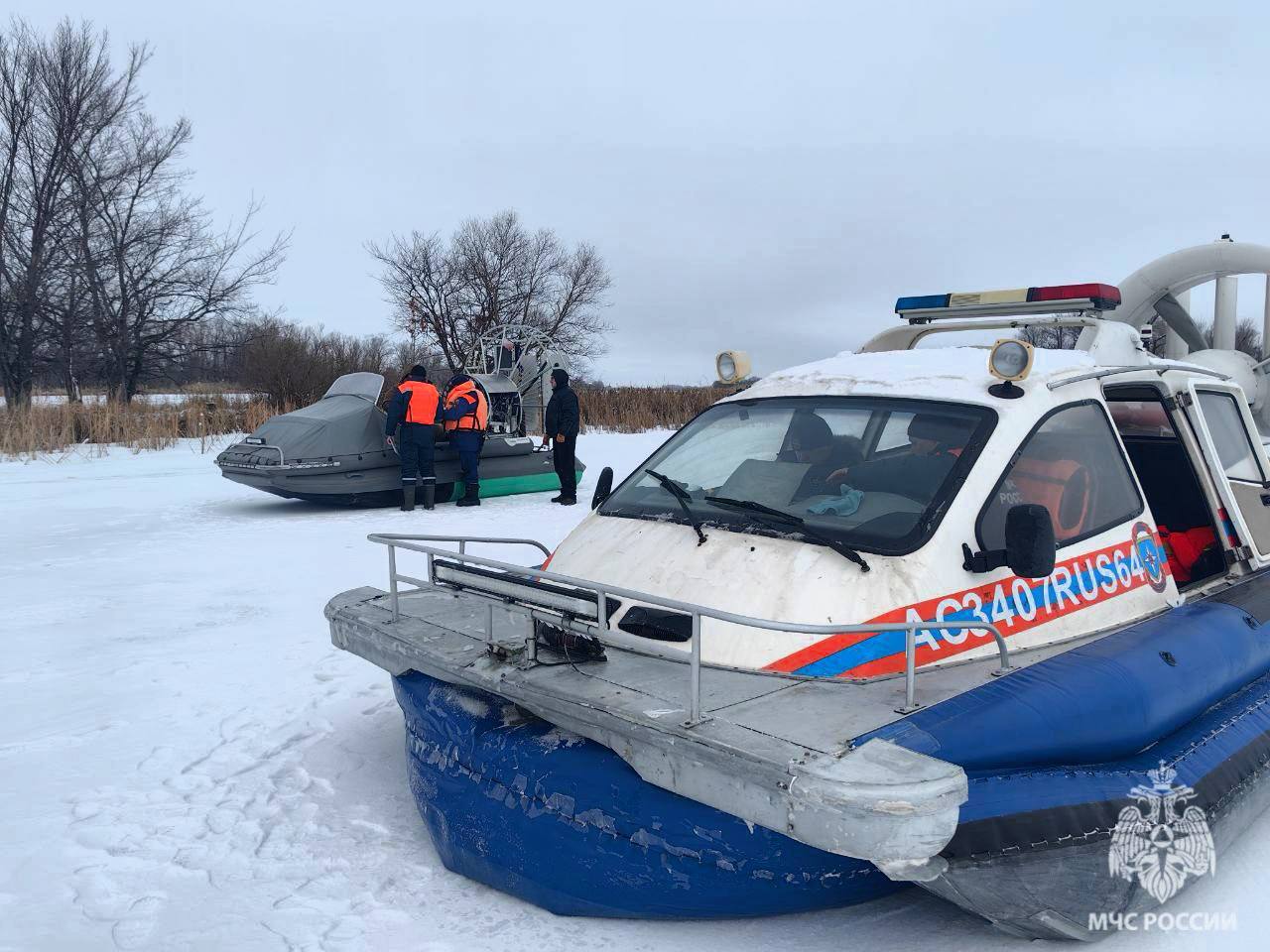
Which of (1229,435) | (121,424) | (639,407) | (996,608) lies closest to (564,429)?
(1229,435)

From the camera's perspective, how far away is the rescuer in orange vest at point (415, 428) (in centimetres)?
1077

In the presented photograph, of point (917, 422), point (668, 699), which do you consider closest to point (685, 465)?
point (917, 422)

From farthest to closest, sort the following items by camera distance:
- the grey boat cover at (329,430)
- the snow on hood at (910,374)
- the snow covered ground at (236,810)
A: the grey boat cover at (329,430) → the snow on hood at (910,374) → the snow covered ground at (236,810)

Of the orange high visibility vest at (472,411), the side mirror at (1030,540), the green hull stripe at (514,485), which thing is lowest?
the green hull stripe at (514,485)

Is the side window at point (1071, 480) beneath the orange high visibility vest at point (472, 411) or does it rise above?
beneath

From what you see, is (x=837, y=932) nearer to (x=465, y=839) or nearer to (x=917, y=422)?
(x=465, y=839)

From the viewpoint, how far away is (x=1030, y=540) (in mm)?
3064

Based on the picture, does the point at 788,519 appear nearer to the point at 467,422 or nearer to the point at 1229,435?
the point at 1229,435

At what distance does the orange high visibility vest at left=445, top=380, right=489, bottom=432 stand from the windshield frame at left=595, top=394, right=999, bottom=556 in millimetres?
7344

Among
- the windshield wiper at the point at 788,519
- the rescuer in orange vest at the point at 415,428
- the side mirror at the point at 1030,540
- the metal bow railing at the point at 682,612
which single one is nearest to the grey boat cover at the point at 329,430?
the rescuer in orange vest at the point at 415,428

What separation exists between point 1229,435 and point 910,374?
7.16ft

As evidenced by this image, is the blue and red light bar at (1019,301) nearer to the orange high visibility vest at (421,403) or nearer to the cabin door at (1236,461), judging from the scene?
the cabin door at (1236,461)

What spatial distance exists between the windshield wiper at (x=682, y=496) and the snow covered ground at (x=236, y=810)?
4.23ft

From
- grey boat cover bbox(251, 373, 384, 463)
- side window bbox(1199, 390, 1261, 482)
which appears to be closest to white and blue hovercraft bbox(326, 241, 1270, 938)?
side window bbox(1199, 390, 1261, 482)
